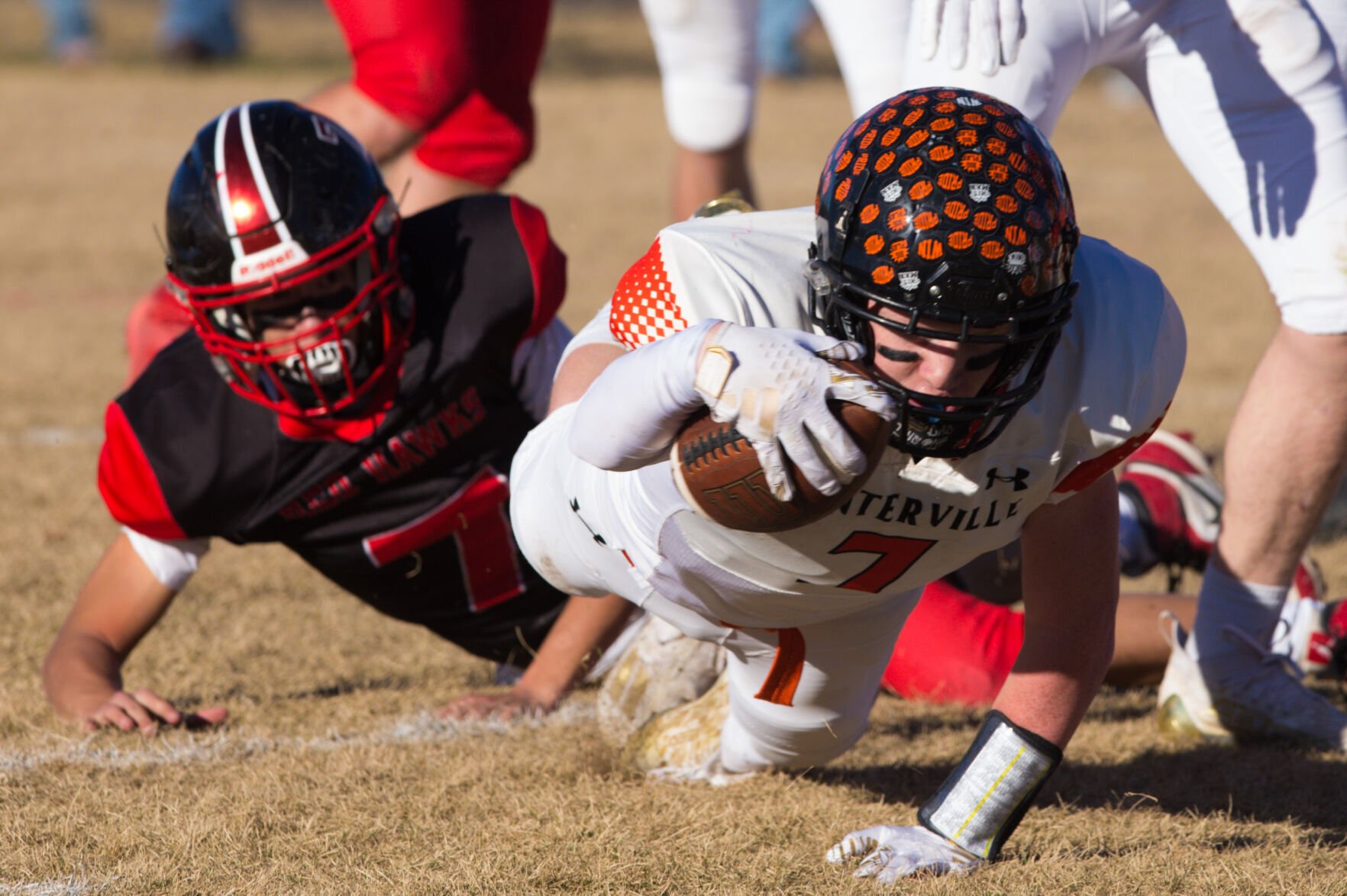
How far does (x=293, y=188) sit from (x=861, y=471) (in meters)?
1.48

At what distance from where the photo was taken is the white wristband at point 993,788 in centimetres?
206

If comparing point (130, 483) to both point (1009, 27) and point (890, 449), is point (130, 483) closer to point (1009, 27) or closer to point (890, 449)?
point (890, 449)

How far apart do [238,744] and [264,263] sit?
0.82 m

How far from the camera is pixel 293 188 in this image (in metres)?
2.65

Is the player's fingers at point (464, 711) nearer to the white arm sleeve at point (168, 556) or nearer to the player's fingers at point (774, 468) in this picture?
the white arm sleeve at point (168, 556)

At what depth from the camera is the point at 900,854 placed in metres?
2.04

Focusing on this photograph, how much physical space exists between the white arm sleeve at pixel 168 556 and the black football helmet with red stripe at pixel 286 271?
31cm

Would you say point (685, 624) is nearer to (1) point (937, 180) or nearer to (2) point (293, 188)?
(1) point (937, 180)

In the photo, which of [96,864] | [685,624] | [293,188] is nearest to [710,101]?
[293,188]

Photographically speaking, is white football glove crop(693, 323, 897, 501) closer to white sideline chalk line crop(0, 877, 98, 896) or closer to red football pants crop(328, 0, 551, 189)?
white sideline chalk line crop(0, 877, 98, 896)

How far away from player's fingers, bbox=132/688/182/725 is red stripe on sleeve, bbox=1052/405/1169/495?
1546 mm

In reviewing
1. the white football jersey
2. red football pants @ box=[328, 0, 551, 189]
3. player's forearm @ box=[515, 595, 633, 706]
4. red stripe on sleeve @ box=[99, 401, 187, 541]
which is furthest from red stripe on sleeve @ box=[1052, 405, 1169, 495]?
red football pants @ box=[328, 0, 551, 189]

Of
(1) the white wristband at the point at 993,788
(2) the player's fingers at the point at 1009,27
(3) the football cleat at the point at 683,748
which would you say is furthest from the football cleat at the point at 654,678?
(2) the player's fingers at the point at 1009,27

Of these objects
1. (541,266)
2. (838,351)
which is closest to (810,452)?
(838,351)
